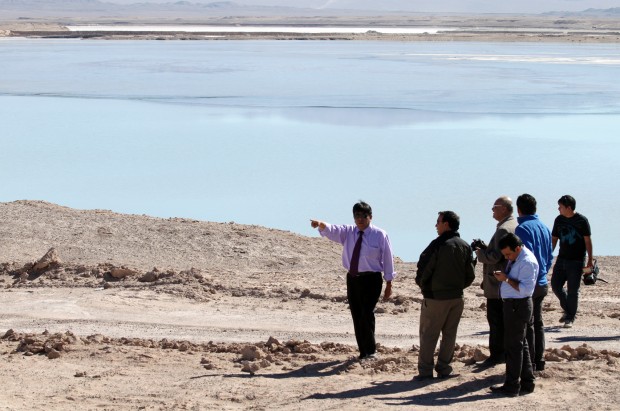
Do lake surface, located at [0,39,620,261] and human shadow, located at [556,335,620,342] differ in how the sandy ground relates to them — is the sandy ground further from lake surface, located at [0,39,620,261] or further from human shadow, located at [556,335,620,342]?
lake surface, located at [0,39,620,261]

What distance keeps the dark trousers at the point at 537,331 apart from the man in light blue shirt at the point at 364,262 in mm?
987

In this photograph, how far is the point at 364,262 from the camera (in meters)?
7.53

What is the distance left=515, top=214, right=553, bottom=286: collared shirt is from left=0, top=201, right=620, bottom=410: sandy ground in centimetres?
69

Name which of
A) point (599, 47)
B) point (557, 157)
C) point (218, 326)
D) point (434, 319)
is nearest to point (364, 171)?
point (557, 157)

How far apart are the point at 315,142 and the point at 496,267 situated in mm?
15760

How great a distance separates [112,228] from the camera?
13336 millimetres

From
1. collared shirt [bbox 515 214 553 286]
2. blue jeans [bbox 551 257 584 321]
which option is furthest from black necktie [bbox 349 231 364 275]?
blue jeans [bbox 551 257 584 321]

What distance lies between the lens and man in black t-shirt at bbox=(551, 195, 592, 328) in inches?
350

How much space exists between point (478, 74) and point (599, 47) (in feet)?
83.2

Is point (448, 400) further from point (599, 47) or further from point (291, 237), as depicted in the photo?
point (599, 47)

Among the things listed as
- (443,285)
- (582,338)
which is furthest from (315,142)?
(443,285)

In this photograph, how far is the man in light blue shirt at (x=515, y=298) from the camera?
6.75 meters

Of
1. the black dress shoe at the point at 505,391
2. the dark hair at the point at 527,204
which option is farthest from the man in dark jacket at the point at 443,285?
the dark hair at the point at 527,204

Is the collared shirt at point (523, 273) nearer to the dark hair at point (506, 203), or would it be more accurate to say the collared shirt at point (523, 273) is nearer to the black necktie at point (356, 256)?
the dark hair at point (506, 203)
